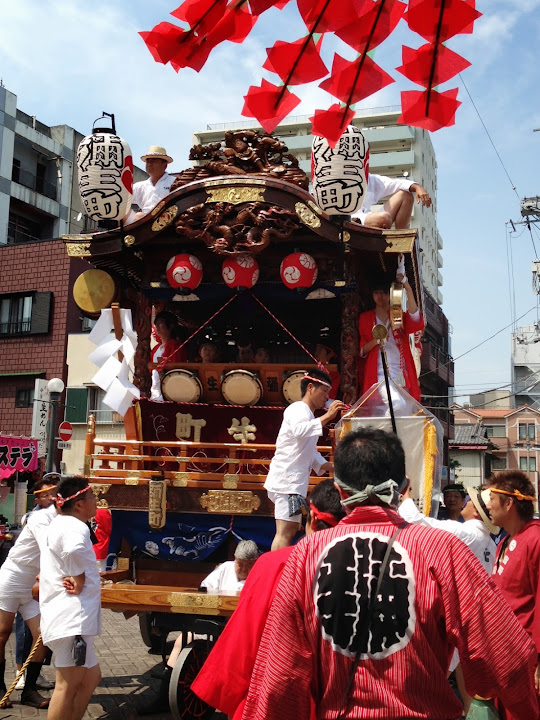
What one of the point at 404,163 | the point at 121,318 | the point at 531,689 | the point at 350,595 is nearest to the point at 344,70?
the point at 350,595

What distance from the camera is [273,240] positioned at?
685cm

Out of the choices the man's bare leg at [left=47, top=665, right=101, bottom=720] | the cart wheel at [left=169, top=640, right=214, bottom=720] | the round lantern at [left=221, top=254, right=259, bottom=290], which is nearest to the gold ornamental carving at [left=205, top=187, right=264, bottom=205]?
the round lantern at [left=221, top=254, right=259, bottom=290]

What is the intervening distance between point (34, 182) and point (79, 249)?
82.5ft

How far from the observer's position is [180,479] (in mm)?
6262

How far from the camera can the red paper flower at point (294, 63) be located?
6.59ft

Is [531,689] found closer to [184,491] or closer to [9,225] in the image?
[184,491]

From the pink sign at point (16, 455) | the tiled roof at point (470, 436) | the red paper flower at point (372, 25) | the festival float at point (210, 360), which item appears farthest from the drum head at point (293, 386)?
the tiled roof at point (470, 436)

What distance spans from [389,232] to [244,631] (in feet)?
14.7

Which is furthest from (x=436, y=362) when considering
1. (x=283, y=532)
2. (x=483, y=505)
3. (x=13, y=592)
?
(x=483, y=505)

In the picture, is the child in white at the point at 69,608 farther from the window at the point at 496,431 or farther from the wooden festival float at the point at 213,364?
the window at the point at 496,431

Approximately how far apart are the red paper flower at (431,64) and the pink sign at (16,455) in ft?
55.8

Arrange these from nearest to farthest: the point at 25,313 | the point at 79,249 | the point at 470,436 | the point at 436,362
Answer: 1. the point at 79,249
2. the point at 25,313
3. the point at 436,362
4. the point at 470,436

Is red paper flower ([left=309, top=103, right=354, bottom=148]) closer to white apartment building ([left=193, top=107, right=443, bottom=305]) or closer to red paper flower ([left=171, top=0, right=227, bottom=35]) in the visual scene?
red paper flower ([left=171, top=0, right=227, bottom=35])

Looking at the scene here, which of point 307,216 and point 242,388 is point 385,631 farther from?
point 307,216
